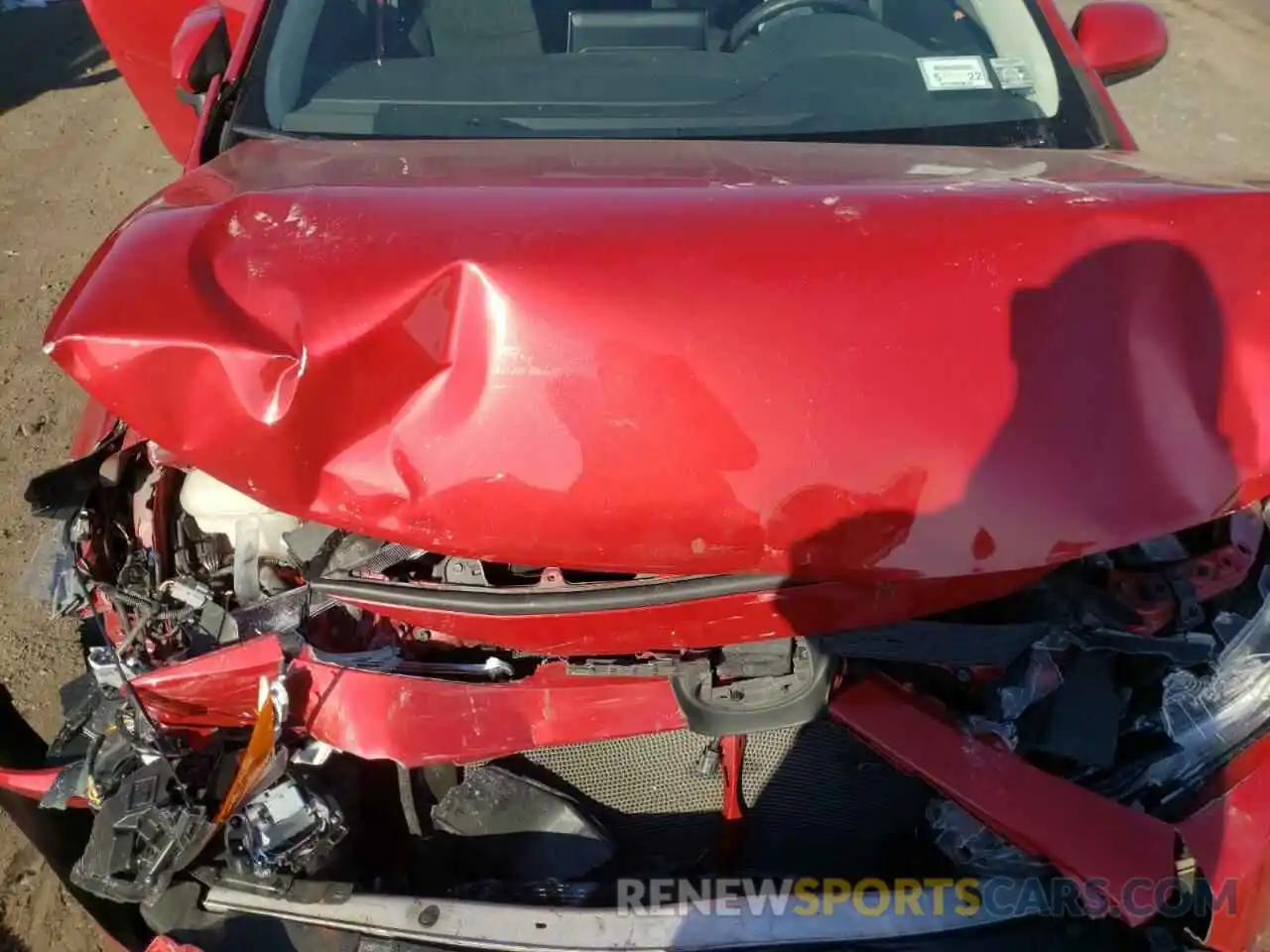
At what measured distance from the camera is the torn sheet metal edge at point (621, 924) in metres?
1.56

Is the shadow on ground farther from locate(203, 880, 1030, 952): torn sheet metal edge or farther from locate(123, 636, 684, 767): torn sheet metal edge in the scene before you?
locate(203, 880, 1030, 952): torn sheet metal edge

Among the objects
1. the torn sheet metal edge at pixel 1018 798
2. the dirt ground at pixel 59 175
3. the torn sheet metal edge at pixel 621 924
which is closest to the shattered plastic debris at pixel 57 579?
the torn sheet metal edge at pixel 621 924

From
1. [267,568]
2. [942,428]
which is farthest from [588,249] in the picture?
[267,568]

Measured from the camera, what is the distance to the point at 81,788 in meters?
1.70

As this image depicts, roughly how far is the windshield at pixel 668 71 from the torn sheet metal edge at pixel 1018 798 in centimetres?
110

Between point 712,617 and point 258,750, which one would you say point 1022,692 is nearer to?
point 712,617

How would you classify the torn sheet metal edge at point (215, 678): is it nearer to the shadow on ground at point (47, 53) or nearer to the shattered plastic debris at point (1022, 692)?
the shattered plastic debris at point (1022, 692)

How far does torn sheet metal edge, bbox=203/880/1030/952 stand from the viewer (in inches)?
61.2

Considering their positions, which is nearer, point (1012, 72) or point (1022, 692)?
point (1022, 692)

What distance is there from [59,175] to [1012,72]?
17.2 feet

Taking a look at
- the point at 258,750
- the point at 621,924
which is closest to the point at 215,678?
the point at 258,750

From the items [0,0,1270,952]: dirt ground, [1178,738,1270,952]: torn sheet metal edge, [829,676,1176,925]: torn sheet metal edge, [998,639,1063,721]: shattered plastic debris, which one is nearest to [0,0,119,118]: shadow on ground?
[0,0,1270,952]: dirt ground

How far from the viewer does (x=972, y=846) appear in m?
1.71

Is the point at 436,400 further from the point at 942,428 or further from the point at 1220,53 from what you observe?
the point at 1220,53
